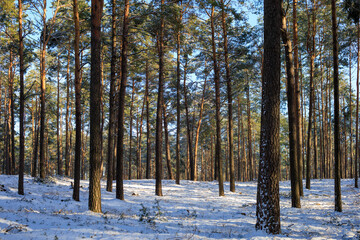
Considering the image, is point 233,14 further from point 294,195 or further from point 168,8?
point 294,195

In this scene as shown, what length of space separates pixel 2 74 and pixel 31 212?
68.9ft

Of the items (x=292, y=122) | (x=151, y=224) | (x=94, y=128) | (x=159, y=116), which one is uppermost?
(x=159, y=116)

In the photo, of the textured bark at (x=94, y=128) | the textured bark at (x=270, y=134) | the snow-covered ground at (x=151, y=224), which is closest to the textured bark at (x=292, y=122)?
the snow-covered ground at (x=151, y=224)

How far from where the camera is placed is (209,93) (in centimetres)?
2555

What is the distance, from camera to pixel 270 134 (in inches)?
261

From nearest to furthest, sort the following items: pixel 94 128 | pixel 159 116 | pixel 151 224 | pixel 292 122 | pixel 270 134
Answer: pixel 270 134, pixel 151 224, pixel 94 128, pixel 292 122, pixel 159 116

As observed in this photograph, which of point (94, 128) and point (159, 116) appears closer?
point (94, 128)

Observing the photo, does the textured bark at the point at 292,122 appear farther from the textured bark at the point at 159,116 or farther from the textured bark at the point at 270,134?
the textured bark at the point at 159,116

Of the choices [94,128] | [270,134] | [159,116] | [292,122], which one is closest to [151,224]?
[94,128]

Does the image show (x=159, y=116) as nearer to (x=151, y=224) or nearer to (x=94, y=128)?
(x=94, y=128)

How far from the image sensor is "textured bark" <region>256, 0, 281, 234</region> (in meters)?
6.48

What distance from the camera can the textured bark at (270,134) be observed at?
6.48 meters

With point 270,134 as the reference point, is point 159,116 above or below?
above

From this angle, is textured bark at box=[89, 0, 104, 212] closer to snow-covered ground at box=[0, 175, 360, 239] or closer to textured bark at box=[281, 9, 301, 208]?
snow-covered ground at box=[0, 175, 360, 239]
